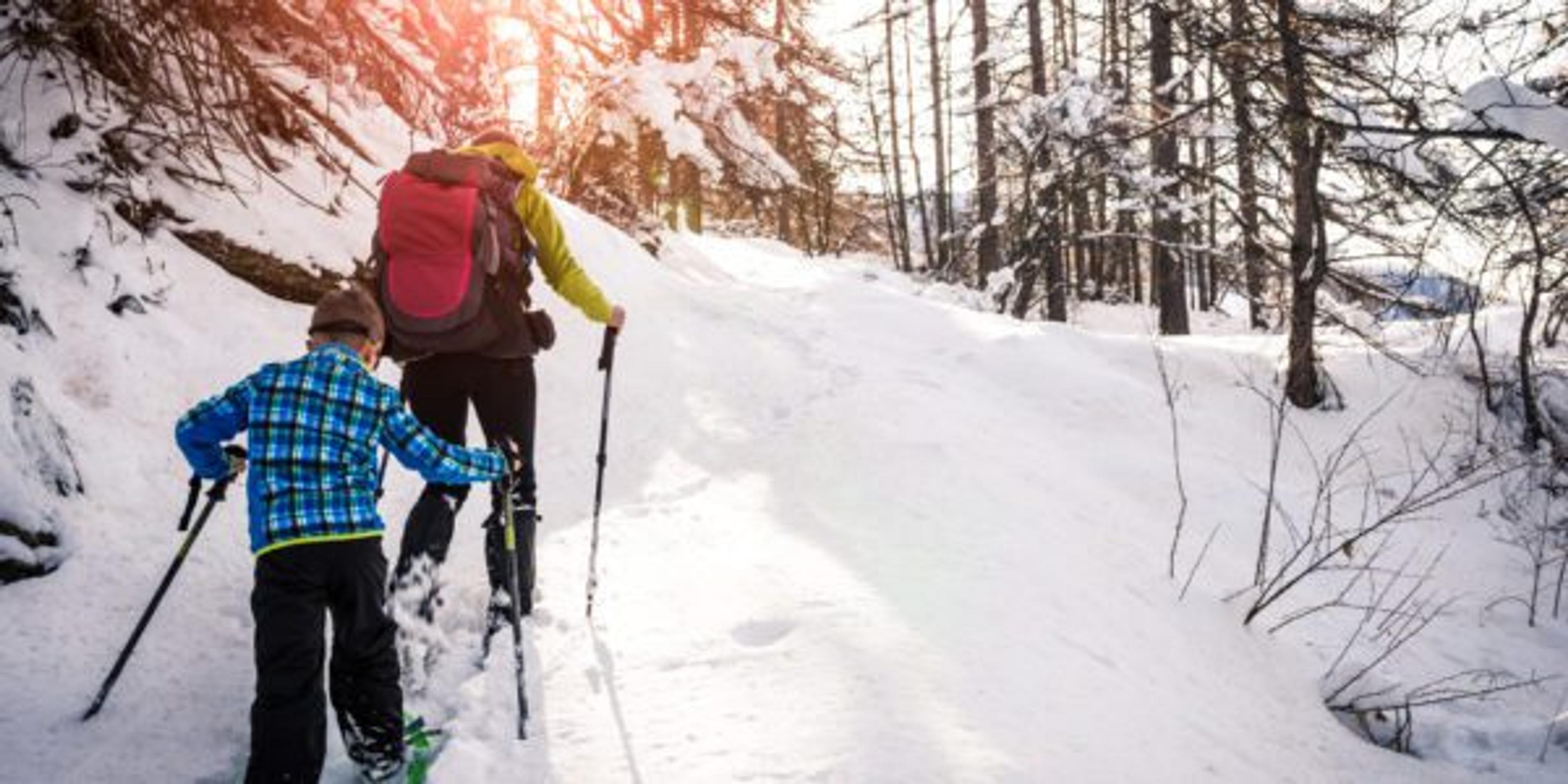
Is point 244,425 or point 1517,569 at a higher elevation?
point 244,425

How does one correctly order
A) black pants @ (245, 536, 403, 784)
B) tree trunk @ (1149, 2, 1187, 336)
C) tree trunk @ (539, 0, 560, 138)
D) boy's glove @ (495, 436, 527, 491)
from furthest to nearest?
tree trunk @ (1149, 2, 1187, 336)
tree trunk @ (539, 0, 560, 138)
boy's glove @ (495, 436, 527, 491)
black pants @ (245, 536, 403, 784)

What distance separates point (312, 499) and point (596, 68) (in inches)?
282

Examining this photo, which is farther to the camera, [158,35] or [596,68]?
[596,68]

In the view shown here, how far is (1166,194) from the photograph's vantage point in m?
12.0

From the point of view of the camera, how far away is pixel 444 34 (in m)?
6.90

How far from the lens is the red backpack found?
3521 millimetres

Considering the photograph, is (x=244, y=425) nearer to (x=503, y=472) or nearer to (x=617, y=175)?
(x=503, y=472)

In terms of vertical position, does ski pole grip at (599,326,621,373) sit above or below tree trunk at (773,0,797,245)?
below

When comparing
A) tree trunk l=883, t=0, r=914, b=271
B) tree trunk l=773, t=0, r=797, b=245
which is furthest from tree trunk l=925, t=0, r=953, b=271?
tree trunk l=773, t=0, r=797, b=245

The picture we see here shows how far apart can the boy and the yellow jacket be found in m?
1.17

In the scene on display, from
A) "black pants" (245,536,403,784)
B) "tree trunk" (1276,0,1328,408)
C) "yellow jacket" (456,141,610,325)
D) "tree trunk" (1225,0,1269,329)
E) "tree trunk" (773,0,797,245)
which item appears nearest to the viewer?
"black pants" (245,536,403,784)

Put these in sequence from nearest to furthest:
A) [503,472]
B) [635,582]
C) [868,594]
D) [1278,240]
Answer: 1. [503,472]
2. [868,594]
3. [635,582]
4. [1278,240]

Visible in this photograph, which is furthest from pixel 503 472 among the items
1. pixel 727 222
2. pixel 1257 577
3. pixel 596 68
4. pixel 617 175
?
pixel 727 222

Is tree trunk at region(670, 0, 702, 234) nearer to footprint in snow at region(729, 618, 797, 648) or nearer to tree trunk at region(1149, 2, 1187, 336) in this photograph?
tree trunk at region(1149, 2, 1187, 336)
